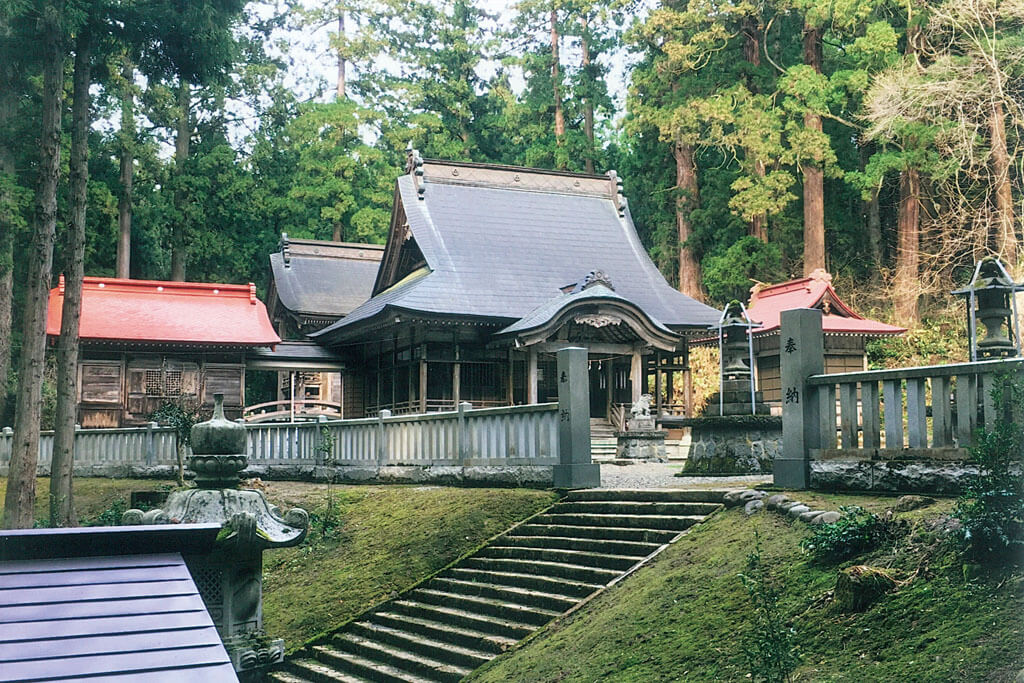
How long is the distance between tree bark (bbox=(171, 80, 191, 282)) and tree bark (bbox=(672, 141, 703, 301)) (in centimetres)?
1975

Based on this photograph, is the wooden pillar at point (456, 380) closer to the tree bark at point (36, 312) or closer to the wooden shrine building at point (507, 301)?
the wooden shrine building at point (507, 301)

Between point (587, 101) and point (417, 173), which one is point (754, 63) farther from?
point (417, 173)

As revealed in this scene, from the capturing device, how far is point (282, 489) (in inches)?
738

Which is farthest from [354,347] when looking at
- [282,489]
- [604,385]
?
[282,489]

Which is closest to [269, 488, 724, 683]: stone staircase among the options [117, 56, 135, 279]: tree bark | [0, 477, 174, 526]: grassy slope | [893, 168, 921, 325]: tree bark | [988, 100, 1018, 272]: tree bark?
[0, 477, 174, 526]: grassy slope

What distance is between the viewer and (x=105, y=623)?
4.20m

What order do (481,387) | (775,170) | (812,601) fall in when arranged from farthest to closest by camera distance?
(775,170) < (481,387) < (812,601)

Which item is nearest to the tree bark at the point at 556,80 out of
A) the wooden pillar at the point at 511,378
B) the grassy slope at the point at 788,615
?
the wooden pillar at the point at 511,378

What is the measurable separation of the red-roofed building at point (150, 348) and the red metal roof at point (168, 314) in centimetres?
3

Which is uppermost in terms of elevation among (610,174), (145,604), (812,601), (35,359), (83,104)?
(610,174)

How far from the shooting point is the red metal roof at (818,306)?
95.3ft

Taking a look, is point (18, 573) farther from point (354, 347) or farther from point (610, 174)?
point (610, 174)

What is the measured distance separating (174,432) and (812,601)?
55.6ft

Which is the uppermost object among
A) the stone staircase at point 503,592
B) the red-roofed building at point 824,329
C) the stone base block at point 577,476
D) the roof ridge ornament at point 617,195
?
the roof ridge ornament at point 617,195
